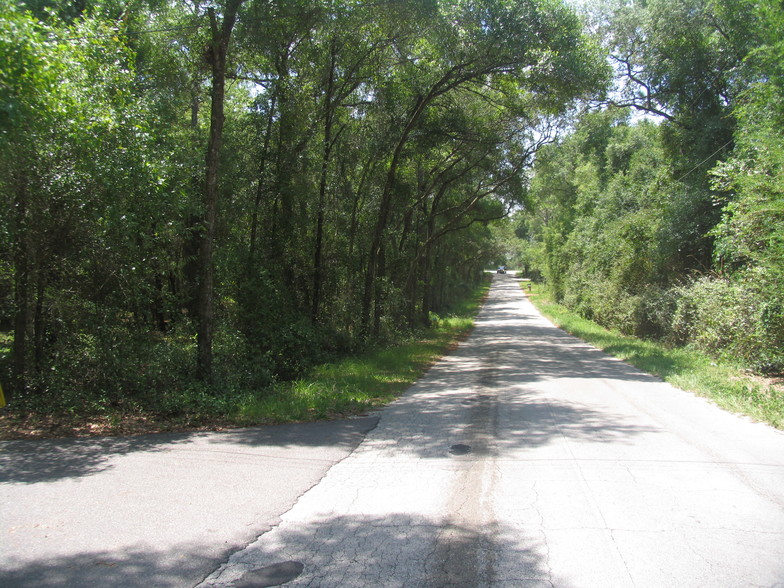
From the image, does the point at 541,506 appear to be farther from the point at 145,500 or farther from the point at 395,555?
the point at 145,500

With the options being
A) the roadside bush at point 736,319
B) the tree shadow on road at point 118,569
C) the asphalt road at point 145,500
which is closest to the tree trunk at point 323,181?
the asphalt road at point 145,500

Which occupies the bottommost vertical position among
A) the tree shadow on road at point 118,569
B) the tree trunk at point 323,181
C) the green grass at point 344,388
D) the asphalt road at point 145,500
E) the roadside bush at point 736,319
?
the green grass at point 344,388

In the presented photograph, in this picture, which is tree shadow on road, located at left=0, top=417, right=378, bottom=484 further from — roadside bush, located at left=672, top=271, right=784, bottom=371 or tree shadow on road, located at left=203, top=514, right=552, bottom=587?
roadside bush, located at left=672, top=271, right=784, bottom=371

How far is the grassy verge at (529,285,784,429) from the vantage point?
343 inches

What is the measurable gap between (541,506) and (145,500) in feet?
11.7

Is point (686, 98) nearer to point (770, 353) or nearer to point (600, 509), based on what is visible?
point (770, 353)

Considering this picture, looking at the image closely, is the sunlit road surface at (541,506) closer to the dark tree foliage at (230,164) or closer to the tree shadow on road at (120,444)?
the tree shadow on road at (120,444)

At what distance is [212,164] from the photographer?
10008 millimetres

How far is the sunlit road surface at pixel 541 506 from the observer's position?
3.75 meters

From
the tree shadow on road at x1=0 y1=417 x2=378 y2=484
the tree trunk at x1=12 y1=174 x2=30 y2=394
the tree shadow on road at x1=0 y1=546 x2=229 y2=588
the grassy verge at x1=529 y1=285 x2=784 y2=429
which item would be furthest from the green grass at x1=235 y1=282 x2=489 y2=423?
the grassy verge at x1=529 y1=285 x2=784 y2=429

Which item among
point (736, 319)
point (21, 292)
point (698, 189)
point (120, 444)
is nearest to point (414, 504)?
point (120, 444)

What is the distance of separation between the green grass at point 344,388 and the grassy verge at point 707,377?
18.4ft

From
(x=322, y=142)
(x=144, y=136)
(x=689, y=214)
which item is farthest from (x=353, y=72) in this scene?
(x=689, y=214)

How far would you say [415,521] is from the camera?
15.1ft
